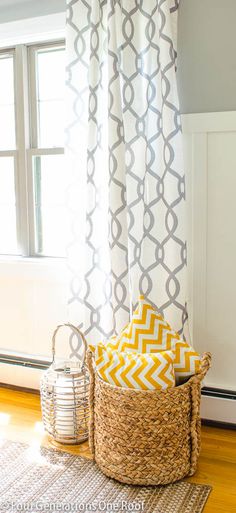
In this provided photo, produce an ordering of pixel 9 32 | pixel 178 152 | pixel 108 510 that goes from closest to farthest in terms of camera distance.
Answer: pixel 108 510
pixel 178 152
pixel 9 32

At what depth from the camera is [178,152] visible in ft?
7.94

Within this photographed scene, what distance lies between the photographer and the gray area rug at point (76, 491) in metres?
1.97

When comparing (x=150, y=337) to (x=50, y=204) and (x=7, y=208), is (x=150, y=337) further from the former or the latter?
(x=7, y=208)

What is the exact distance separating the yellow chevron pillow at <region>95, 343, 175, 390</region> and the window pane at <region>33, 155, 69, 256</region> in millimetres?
1065

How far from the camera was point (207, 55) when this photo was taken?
2.43 metres

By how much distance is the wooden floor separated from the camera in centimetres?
205

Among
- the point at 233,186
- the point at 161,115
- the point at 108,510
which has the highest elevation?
the point at 161,115

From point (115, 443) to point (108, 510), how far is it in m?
0.24

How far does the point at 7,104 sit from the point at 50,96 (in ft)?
0.95

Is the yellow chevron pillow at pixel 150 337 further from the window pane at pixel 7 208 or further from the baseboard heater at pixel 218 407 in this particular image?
the window pane at pixel 7 208

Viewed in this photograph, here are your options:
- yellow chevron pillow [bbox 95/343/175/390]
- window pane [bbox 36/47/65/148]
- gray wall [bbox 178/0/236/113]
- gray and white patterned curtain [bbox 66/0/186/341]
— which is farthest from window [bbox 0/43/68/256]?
yellow chevron pillow [bbox 95/343/175/390]

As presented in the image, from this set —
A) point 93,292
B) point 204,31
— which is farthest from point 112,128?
point 93,292

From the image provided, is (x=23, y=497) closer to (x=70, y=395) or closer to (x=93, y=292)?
(x=70, y=395)

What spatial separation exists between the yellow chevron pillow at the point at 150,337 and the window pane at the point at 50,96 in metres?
1.21
